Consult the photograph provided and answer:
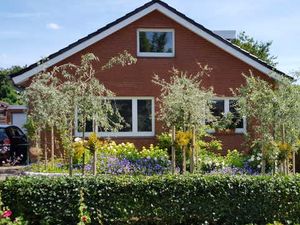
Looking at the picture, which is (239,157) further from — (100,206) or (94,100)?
(100,206)

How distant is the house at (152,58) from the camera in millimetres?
19000

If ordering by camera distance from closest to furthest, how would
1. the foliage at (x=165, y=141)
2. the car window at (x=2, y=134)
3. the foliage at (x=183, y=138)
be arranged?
the foliage at (x=183, y=138) → the foliage at (x=165, y=141) → the car window at (x=2, y=134)

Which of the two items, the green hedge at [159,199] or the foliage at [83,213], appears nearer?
the foliage at [83,213]

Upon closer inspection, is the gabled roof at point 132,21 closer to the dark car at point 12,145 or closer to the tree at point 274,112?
the dark car at point 12,145

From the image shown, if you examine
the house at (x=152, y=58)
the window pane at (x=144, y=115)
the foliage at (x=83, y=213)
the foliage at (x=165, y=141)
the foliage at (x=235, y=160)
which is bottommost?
the foliage at (x=83, y=213)

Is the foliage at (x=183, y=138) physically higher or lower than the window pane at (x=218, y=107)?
lower

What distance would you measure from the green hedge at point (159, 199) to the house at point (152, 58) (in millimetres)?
9277

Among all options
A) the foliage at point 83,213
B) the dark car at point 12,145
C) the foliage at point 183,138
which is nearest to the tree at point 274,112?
the foliage at point 183,138

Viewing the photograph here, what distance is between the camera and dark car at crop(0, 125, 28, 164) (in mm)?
20462

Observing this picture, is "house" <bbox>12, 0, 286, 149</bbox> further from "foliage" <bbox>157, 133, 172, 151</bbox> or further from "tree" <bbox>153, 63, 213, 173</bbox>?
"tree" <bbox>153, 63, 213, 173</bbox>

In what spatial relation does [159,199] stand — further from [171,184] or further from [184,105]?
[184,105]

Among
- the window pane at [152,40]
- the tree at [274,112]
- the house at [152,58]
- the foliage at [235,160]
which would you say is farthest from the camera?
the window pane at [152,40]

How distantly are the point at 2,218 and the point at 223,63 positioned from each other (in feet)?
44.5

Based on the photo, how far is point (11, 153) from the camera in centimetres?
2120
